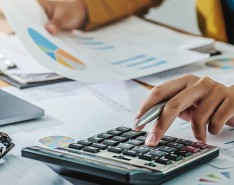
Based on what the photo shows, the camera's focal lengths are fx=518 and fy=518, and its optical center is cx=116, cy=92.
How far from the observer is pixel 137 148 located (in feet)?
1.98

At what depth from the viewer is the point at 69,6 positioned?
1180mm

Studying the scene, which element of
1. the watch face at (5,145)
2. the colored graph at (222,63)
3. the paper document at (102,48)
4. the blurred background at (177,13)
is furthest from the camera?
the blurred background at (177,13)

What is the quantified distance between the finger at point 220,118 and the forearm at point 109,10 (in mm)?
527

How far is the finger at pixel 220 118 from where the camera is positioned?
0.71 m

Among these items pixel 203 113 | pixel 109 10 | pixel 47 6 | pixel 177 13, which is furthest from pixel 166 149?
pixel 177 13

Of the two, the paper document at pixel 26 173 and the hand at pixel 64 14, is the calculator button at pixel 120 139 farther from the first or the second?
the hand at pixel 64 14

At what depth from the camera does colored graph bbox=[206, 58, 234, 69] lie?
3.43 feet

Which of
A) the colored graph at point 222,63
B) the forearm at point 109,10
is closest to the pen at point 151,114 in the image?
the colored graph at point 222,63

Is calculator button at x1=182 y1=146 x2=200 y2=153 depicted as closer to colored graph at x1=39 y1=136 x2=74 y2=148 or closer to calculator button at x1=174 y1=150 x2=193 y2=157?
calculator button at x1=174 y1=150 x2=193 y2=157

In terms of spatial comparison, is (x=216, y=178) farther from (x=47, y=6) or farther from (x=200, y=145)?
(x=47, y=6)

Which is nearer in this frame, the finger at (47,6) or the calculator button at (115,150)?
the calculator button at (115,150)

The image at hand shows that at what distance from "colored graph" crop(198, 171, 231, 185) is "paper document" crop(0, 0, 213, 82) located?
379 mm

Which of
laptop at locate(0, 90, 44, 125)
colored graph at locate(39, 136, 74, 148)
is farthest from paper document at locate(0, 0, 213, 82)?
colored graph at locate(39, 136, 74, 148)

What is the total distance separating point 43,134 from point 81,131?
0.18ft
